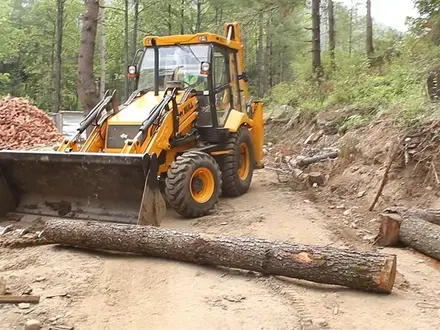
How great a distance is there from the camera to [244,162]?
10219mm

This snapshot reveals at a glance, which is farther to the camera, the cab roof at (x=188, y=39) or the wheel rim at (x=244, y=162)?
the wheel rim at (x=244, y=162)

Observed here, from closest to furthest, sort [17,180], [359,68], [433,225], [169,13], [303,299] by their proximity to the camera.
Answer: [303,299]
[433,225]
[17,180]
[359,68]
[169,13]

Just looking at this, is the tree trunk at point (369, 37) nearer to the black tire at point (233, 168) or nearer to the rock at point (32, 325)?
the black tire at point (233, 168)

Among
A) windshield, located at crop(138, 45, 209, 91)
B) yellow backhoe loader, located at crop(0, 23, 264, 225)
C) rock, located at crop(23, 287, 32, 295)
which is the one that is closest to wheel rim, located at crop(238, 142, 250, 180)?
yellow backhoe loader, located at crop(0, 23, 264, 225)

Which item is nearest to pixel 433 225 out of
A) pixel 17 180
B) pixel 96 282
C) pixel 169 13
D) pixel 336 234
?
pixel 336 234

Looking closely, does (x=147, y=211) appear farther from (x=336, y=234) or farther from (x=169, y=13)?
(x=169, y=13)

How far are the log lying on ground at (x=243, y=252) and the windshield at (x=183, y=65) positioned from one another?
3721mm

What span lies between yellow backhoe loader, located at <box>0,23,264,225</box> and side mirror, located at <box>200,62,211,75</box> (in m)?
0.02

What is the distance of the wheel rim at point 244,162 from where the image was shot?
10086mm

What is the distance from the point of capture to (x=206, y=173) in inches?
316

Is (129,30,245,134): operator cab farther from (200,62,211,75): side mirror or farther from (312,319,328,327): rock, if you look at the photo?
(312,319,328,327): rock

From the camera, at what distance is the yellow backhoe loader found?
→ 7.08 meters

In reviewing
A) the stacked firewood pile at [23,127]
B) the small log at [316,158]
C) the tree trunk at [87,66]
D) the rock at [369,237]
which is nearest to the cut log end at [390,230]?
the rock at [369,237]

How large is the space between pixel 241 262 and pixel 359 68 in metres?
13.7
